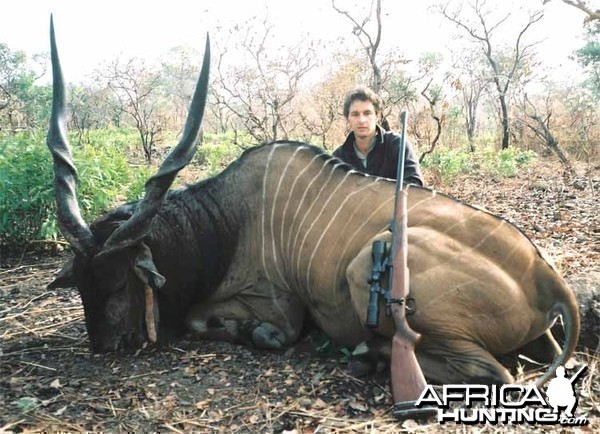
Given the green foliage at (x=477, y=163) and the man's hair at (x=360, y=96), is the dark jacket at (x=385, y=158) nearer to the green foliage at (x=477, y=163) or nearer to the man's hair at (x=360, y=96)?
the man's hair at (x=360, y=96)

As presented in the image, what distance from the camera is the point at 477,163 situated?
38.8 feet

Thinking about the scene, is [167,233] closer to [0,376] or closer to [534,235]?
[0,376]

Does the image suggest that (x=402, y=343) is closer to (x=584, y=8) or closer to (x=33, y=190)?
(x=33, y=190)

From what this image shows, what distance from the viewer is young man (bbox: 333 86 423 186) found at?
159 inches

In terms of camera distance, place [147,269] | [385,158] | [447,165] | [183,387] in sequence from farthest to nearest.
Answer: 1. [447,165]
2. [385,158]
3. [147,269]
4. [183,387]

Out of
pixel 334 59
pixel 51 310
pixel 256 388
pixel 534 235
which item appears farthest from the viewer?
pixel 334 59

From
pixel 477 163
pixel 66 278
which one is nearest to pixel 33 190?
pixel 66 278

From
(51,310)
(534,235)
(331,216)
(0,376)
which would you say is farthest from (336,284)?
(534,235)

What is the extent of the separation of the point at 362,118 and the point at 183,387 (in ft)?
7.31

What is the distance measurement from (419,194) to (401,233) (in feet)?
1.50

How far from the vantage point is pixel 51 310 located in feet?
12.5

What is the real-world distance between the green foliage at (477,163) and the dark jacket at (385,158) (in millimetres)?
5630

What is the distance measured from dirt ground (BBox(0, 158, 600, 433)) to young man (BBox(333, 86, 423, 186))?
1.31 meters

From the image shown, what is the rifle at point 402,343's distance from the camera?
7.43 feet
